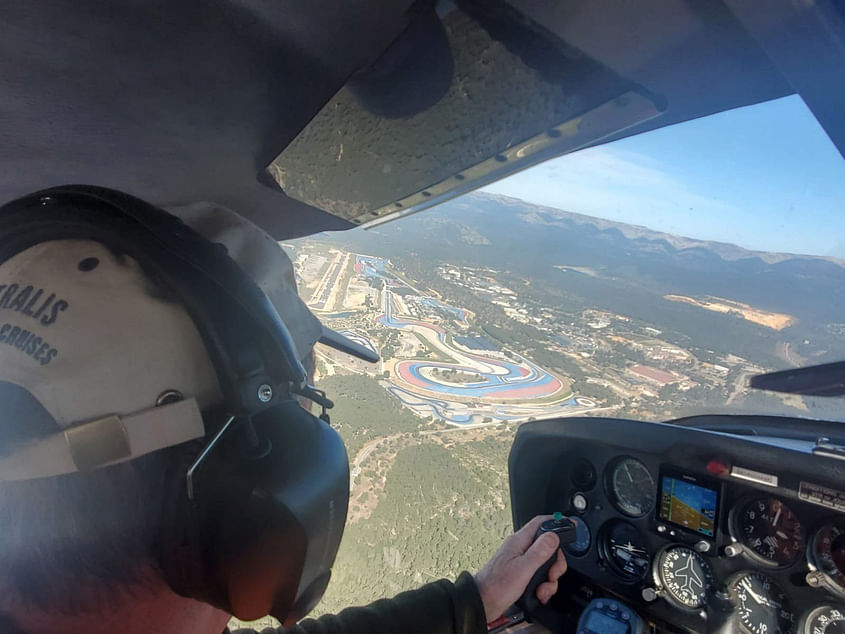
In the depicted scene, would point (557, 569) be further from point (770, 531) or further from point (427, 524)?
point (427, 524)

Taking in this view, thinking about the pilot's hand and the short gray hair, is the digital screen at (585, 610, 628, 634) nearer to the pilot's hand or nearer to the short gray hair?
the pilot's hand

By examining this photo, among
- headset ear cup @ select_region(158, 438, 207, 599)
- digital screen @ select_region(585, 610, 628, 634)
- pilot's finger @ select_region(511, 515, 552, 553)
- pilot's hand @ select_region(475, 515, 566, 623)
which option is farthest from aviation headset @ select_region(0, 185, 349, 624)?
digital screen @ select_region(585, 610, 628, 634)

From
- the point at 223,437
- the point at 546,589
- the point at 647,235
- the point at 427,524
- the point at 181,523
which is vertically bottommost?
the point at 427,524

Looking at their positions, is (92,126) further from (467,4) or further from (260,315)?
(467,4)

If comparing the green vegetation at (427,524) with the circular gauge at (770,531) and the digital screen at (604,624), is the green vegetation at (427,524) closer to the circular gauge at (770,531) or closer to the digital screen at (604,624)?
the digital screen at (604,624)

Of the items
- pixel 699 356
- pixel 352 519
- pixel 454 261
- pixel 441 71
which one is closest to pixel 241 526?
pixel 441 71

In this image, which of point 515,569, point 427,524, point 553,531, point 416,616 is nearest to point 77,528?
point 416,616

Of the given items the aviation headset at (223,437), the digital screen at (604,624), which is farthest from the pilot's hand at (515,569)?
the aviation headset at (223,437)
